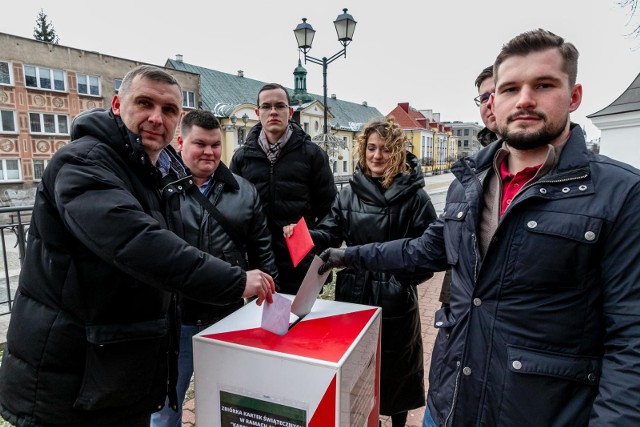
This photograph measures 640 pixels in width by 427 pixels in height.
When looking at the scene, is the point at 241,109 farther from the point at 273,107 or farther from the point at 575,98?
the point at 575,98

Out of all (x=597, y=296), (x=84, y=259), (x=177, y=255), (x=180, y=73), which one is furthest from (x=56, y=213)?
(x=180, y=73)

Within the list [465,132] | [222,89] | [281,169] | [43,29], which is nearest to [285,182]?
[281,169]

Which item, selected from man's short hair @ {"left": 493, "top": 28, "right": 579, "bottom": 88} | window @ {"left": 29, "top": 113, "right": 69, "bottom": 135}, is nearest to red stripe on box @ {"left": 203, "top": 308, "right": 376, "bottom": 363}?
man's short hair @ {"left": 493, "top": 28, "right": 579, "bottom": 88}

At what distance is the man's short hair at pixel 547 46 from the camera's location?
1.45 meters

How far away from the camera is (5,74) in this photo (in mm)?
22609

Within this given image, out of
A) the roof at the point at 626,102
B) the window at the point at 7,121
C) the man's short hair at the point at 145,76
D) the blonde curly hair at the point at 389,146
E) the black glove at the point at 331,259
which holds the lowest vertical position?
the black glove at the point at 331,259

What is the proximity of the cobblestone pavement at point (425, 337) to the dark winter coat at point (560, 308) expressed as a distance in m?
1.65

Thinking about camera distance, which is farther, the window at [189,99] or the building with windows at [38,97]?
the window at [189,99]

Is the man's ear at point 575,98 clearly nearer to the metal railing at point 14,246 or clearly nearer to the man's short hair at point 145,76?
the man's short hair at point 145,76

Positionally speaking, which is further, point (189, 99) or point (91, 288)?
point (189, 99)

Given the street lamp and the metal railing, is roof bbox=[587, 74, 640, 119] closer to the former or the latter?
the street lamp

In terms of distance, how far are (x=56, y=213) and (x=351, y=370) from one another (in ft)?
4.14

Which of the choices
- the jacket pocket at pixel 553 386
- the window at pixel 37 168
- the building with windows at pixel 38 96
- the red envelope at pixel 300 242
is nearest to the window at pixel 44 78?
the building with windows at pixel 38 96

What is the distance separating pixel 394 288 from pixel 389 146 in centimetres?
90
